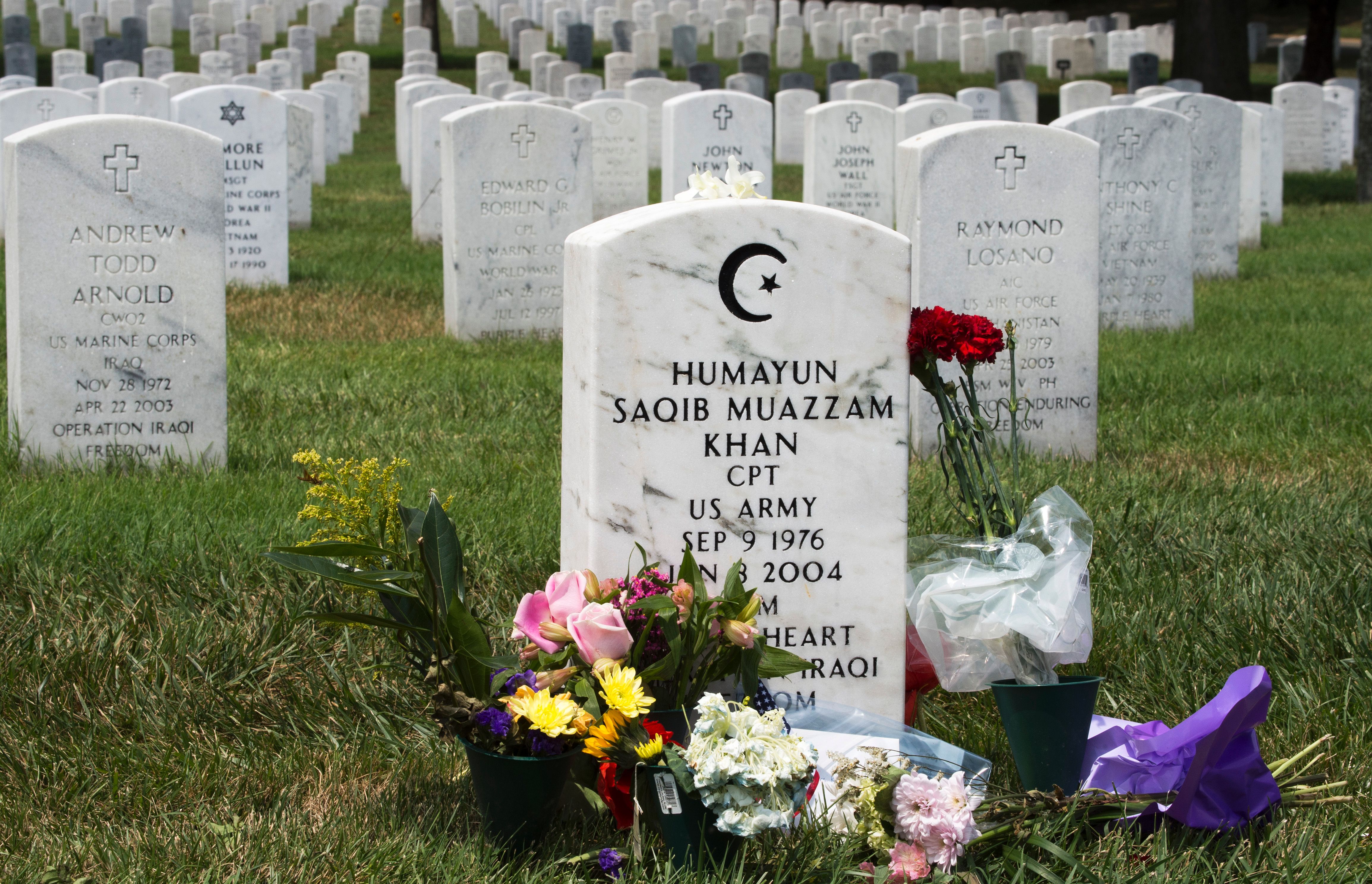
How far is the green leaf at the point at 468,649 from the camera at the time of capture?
8.06 feet

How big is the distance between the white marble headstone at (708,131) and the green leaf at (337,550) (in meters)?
8.49

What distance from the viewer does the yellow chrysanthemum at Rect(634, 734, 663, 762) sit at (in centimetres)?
234

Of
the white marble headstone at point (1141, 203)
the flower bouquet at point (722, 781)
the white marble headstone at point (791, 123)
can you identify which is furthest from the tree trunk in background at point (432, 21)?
the flower bouquet at point (722, 781)

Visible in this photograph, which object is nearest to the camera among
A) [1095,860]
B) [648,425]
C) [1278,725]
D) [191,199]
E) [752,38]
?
A: [1095,860]

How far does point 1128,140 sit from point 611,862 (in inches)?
236

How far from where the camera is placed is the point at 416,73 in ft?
85.8

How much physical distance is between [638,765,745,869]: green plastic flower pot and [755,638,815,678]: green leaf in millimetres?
378

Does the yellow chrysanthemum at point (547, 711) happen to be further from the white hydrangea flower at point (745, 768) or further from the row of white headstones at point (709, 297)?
the row of white headstones at point (709, 297)

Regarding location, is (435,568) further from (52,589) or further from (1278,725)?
(1278,725)

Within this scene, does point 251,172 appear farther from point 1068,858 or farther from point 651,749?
point 1068,858

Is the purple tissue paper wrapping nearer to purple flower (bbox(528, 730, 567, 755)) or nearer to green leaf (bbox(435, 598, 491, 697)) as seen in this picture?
purple flower (bbox(528, 730, 567, 755))

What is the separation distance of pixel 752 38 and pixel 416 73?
10.2 m

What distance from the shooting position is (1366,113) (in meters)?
15.3

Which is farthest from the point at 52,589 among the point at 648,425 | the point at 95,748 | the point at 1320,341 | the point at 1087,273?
the point at 1320,341
